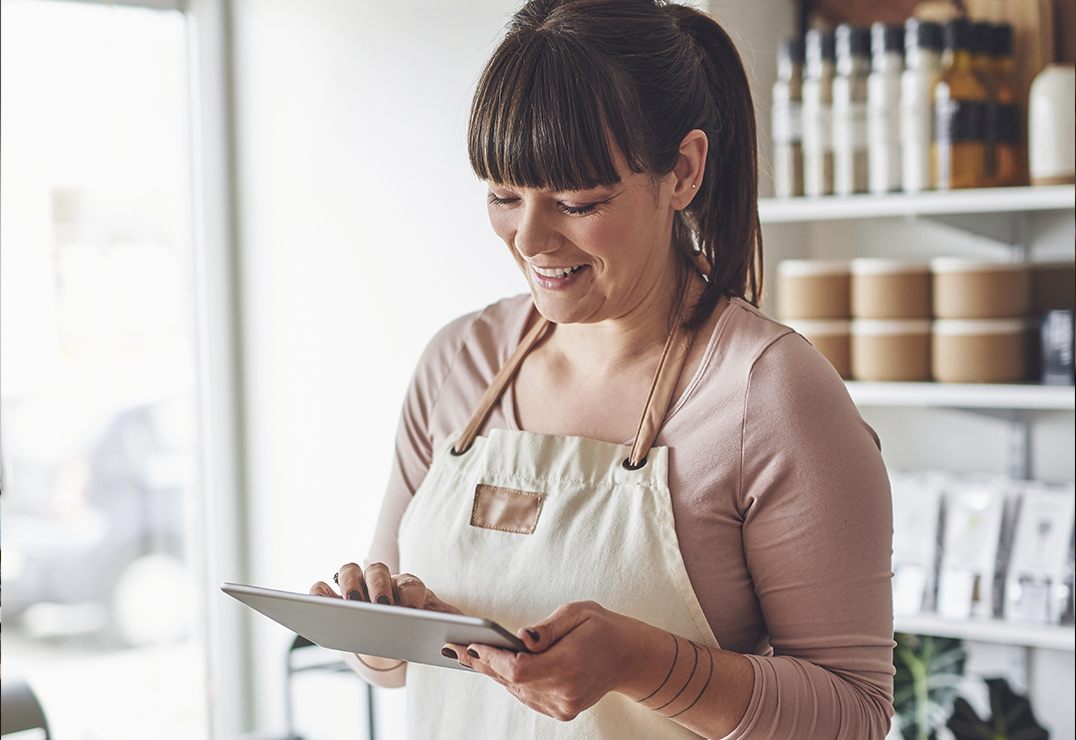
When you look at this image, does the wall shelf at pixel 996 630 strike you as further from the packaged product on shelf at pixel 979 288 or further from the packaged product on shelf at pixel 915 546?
the packaged product on shelf at pixel 979 288

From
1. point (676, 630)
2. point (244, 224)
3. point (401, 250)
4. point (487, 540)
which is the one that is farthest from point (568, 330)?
point (244, 224)

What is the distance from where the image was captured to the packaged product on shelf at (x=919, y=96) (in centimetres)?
196

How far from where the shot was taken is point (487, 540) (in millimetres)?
1234

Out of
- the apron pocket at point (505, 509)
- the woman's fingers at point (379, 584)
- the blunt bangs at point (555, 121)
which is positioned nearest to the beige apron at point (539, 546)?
the apron pocket at point (505, 509)

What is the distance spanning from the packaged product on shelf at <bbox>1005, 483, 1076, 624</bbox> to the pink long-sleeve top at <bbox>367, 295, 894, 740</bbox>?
38.0 inches

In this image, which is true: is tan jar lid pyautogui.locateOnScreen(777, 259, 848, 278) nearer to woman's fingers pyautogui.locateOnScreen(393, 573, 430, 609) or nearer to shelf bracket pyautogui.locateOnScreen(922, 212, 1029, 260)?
shelf bracket pyautogui.locateOnScreen(922, 212, 1029, 260)

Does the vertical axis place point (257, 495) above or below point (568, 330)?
below

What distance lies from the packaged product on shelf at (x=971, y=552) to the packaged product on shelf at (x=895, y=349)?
0.24 metres

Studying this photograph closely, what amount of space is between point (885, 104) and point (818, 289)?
0.32m

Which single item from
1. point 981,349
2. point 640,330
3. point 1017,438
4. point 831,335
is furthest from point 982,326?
point 640,330

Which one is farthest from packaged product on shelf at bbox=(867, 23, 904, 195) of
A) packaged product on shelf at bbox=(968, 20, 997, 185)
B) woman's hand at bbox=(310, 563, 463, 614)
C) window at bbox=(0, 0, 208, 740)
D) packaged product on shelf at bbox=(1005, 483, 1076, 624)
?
→ window at bbox=(0, 0, 208, 740)

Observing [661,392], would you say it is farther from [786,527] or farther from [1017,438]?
[1017,438]

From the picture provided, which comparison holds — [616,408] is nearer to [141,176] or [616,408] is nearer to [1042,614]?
[1042,614]

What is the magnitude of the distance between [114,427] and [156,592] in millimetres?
367
